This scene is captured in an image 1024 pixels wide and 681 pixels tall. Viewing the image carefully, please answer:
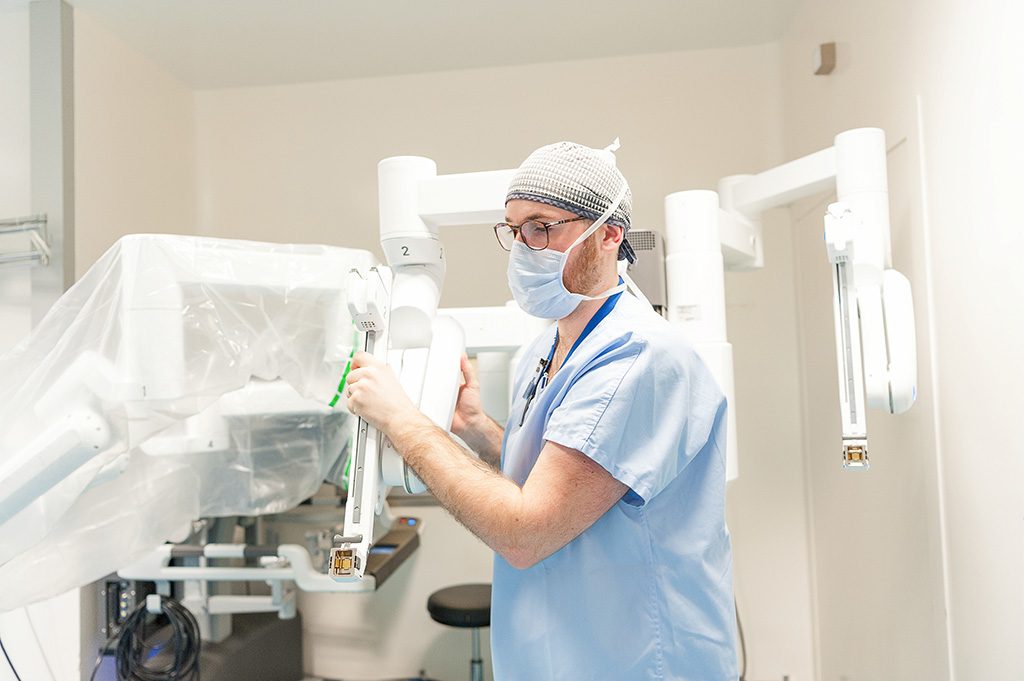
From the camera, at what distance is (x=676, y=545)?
1.13 metres

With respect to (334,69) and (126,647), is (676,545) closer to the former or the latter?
(126,647)

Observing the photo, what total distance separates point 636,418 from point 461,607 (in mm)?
1786

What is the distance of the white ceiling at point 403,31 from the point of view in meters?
2.64

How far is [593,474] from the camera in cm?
106

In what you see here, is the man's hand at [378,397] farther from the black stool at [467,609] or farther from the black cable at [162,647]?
the black stool at [467,609]

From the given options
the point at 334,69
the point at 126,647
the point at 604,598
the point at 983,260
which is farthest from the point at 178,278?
the point at 334,69

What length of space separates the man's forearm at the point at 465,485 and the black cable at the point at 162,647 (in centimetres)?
151

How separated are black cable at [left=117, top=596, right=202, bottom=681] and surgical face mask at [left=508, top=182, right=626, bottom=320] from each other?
5.40 feet

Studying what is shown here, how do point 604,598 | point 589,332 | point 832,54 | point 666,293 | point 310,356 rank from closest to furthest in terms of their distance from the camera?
point 604,598
point 589,332
point 310,356
point 666,293
point 832,54

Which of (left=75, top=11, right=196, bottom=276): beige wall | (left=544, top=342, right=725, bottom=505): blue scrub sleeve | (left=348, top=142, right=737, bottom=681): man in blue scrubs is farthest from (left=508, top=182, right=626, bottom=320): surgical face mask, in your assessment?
(left=75, top=11, right=196, bottom=276): beige wall


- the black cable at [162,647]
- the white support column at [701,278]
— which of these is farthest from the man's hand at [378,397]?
the black cable at [162,647]

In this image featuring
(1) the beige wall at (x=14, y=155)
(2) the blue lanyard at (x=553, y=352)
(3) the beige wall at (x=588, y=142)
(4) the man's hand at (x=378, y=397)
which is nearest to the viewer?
(4) the man's hand at (x=378, y=397)

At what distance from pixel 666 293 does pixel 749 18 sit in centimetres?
150

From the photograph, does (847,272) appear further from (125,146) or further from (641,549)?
(125,146)
